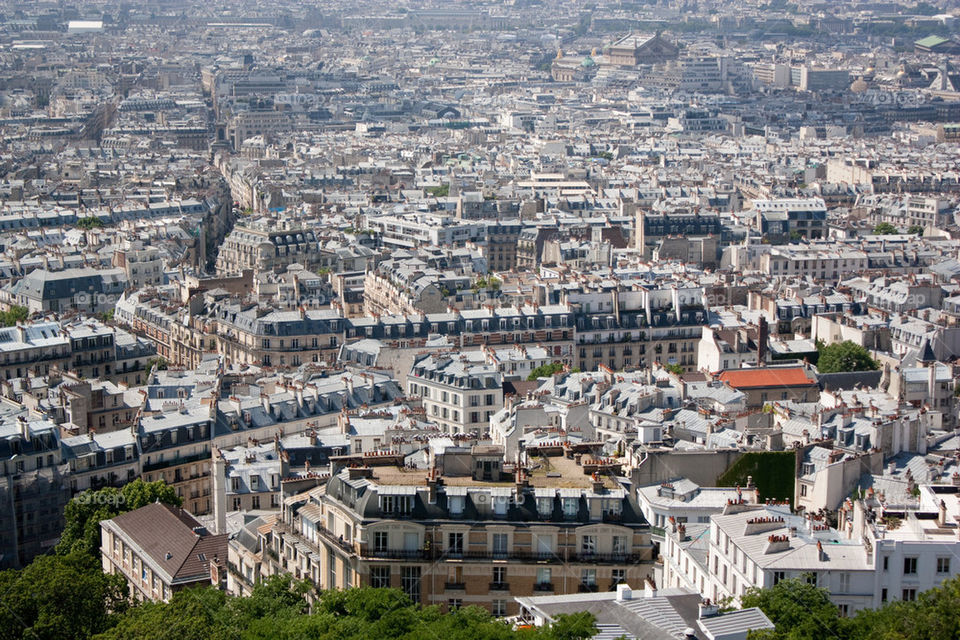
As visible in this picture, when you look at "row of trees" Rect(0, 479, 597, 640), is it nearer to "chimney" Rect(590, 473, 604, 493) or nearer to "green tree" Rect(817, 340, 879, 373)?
"chimney" Rect(590, 473, 604, 493)

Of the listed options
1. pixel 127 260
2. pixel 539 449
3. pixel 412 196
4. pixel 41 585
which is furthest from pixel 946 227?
pixel 41 585

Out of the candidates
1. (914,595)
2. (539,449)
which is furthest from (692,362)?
(914,595)

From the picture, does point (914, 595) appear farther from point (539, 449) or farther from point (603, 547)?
point (539, 449)

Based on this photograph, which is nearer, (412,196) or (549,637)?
(549,637)

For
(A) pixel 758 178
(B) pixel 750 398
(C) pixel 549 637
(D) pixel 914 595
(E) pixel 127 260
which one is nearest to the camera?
(C) pixel 549 637

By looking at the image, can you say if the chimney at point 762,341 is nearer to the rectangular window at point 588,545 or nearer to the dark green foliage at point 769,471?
the dark green foliage at point 769,471

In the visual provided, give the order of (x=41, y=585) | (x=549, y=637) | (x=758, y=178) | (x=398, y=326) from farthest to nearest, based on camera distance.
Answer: (x=758, y=178)
(x=398, y=326)
(x=41, y=585)
(x=549, y=637)

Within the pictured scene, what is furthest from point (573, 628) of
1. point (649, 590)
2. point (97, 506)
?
point (97, 506)

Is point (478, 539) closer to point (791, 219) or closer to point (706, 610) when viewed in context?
point (706, 610)
